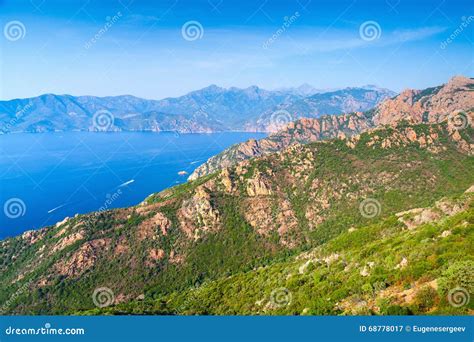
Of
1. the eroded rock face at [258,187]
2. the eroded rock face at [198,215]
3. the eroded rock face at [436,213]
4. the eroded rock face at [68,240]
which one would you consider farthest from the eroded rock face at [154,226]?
the eroded rock face at [436,213]

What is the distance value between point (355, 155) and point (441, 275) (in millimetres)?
84307

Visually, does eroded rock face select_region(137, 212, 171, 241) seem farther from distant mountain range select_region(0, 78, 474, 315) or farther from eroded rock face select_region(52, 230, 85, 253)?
eroded rock face select_region(52, 230, 85, 253)

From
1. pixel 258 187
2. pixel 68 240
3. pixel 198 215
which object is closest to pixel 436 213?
pixel 198 215

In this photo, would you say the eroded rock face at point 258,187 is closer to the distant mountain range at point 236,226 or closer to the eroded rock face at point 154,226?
the distant mountain range at point 236,226

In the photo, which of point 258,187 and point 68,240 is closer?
point 68,240

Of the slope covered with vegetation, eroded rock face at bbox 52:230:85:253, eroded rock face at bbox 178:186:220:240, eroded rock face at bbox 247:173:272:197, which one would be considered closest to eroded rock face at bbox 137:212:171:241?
the slope covered with vegetation

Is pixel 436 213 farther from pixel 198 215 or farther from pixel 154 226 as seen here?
pixel 154 226

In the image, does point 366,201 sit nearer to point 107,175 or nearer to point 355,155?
point 355,155

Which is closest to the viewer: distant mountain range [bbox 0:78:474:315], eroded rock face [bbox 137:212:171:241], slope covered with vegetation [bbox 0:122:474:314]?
distant mountain range [bbox 0:78:474:315]

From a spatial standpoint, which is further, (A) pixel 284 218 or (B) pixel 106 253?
(A) pixel 284 218

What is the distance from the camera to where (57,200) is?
137 meters

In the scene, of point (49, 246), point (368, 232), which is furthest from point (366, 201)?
point (49, 246)

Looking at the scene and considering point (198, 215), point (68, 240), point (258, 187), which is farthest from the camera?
point (258, 187)

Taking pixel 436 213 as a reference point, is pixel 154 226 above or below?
above
